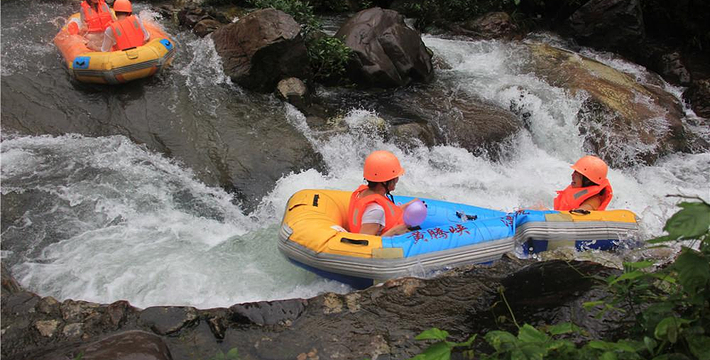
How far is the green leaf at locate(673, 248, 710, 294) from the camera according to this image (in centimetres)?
179

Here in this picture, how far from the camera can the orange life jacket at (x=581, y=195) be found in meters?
5.21

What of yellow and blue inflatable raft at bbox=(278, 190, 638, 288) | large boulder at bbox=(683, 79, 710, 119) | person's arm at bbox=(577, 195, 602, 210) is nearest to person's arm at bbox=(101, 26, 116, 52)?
yellow and blue inflatable raft at bbox=(278, 190, 638, 288)

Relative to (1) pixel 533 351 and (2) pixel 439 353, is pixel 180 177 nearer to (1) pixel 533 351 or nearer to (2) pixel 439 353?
(2) pixel 439 353

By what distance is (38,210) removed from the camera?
5043mm

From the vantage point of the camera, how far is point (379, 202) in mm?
4477

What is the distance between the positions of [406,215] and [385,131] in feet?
8.83

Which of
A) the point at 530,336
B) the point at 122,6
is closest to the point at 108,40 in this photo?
the point at 122,6

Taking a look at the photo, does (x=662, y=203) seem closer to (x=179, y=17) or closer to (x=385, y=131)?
(x=385, y=131)

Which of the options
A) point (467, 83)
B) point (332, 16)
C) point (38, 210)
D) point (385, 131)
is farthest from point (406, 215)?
point (332, 16)

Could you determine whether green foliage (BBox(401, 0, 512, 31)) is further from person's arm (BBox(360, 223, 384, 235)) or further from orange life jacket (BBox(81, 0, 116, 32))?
person's arm (BBox(360, 223, 384, 235))

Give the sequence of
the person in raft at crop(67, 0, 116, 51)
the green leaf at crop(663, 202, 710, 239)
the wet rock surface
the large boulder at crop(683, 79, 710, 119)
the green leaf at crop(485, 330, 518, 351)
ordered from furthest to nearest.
A: the large boulder at crop(683, 79, 710, 119)
the person in raft at crop(67, 0, 116, 51)
the wet rock surface
the green leaf at crop(485, 330, 518, 351)
the green leaf at crop(663, 202, 710, 239)

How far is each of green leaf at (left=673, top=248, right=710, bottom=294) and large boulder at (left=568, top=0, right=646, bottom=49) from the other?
32.2 feet

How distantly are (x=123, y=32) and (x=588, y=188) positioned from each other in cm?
611

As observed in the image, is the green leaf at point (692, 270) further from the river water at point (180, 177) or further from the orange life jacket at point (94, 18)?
the orange life jacket at point (94, 18)
